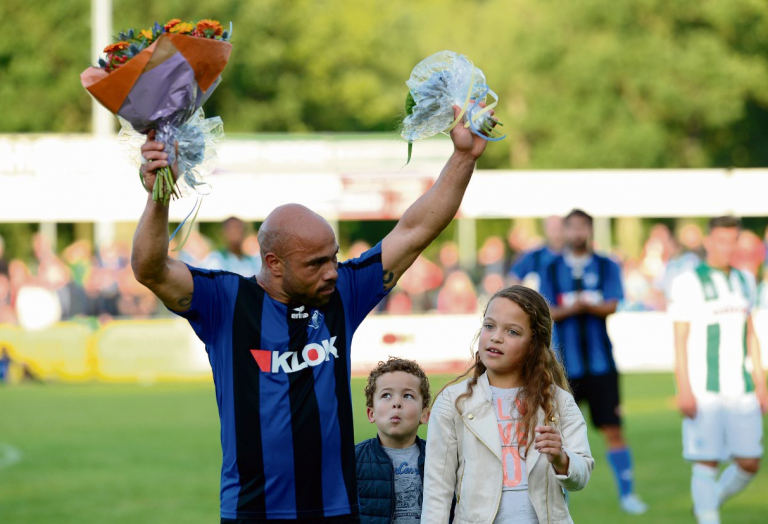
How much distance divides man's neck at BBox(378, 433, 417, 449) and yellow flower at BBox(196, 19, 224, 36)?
1849mm

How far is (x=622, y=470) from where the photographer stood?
33.1 ft

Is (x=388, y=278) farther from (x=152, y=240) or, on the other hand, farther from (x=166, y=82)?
(x=166, y=82)

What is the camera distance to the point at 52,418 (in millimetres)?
16609

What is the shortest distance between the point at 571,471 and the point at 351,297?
1.05 m

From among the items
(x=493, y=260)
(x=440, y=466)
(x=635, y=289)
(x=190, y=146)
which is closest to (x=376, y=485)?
(x=440, y=466)

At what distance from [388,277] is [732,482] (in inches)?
196

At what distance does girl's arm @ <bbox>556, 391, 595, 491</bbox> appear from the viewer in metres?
4.35

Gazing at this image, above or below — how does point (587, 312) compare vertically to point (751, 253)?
below

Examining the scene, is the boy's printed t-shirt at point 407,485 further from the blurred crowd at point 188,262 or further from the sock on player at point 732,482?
the blurred crowd at point 188,262

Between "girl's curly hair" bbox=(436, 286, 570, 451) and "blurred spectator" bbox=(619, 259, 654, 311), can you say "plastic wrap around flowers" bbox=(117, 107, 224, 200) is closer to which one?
"girl's curly hair" bbox=(436, 286, 570, 451)

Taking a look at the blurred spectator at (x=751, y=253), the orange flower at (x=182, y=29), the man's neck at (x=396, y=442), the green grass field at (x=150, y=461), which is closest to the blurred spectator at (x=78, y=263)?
the green grass field at (x=150, y=461)

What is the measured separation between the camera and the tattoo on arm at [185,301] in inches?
168

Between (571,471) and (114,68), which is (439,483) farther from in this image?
(114,68)

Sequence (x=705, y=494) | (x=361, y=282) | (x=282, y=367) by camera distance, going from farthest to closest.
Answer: (x=705, y=494) → (x=361, y=282) → (x=282, y=367)
